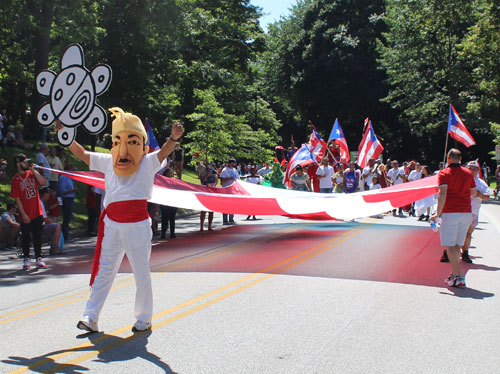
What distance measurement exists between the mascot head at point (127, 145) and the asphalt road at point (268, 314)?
1.63 meters

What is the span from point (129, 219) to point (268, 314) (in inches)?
73.9

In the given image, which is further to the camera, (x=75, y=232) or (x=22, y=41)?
(x=22, y=41)

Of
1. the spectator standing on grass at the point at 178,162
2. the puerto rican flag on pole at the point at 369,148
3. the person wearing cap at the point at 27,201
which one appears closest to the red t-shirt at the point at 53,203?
the person wearing cap at the point at 27,201

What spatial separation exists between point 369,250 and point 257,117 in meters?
42.4

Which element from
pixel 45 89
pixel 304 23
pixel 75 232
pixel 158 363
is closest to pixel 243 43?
pixel 304 23

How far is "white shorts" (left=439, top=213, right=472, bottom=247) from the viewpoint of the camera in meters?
8.24

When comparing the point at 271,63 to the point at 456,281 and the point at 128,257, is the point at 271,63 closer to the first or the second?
the point at 456,281

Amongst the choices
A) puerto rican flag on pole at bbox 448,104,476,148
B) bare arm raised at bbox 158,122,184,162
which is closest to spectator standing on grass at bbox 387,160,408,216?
puerto rican flag on pole at bbox 448,104,476,148

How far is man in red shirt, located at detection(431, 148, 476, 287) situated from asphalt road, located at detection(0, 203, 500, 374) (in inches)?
28.4

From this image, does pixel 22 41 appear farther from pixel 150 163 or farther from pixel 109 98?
pixel 150 163

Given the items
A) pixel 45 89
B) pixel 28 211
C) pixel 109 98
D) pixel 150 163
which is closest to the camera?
pixel 150 163

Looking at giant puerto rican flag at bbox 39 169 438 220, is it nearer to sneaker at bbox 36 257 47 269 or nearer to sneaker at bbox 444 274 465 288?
sneaker at bbox 36 257 47 269

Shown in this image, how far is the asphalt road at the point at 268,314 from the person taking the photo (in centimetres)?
490

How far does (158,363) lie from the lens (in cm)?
Answer: 482
